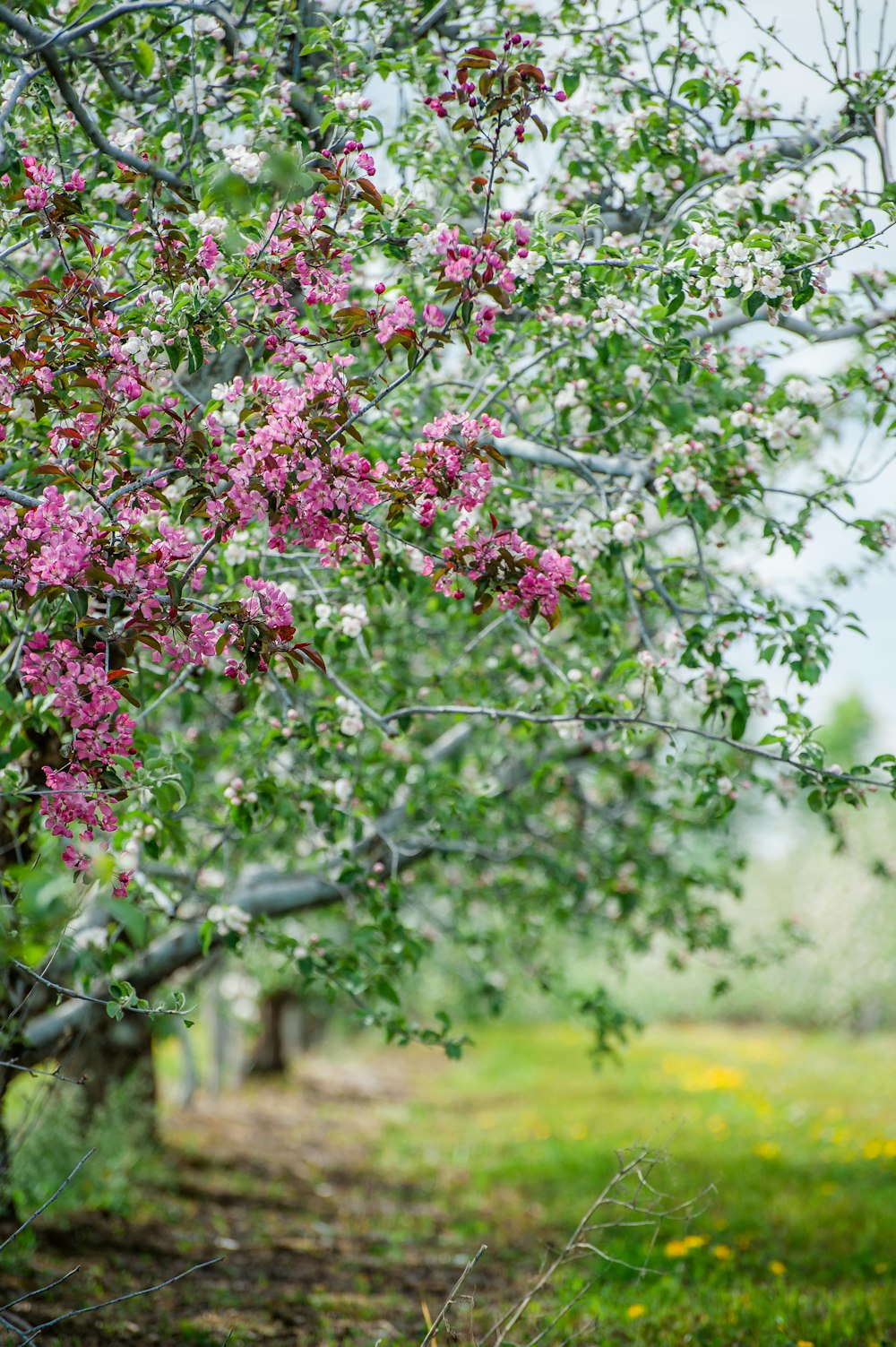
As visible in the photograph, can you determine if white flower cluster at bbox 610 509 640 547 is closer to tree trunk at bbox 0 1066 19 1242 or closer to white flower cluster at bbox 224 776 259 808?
white flower cluster at bbox 224 776 259 808


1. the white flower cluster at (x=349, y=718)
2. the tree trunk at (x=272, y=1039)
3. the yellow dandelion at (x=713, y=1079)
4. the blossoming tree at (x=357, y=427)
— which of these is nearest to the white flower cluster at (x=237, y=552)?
the blossoming tree at (x=357, y=427)

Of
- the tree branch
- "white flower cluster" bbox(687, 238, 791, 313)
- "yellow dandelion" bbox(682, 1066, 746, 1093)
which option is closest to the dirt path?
"white flower cluster" bbox(687, 238, 791, 313)

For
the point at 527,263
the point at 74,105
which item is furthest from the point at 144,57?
the point at 527,263

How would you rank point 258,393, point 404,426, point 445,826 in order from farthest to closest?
point 445,826 < point 404,426 < point 258,393

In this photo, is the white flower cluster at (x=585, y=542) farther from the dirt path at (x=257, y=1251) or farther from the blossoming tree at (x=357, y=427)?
the dirt path at (x=257, y=1251)

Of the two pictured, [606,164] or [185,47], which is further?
[606,164]

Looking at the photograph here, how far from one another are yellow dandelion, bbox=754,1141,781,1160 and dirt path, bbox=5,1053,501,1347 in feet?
8.06

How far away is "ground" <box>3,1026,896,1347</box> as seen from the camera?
4062 mm

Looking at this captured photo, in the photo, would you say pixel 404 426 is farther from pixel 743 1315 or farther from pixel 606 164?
pixel 743 1315

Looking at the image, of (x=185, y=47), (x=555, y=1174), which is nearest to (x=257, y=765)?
(x=185, y=47)

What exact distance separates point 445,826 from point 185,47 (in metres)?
3.09

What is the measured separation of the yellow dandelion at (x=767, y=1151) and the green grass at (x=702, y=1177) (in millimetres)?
23

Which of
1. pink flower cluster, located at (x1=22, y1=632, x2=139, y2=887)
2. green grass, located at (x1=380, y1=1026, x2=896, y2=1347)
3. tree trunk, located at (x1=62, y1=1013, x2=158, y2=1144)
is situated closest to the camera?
pink flower cluster, located at (x1=22, y1=632, x2=139, y2=887)

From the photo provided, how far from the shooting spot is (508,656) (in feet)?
15.0
